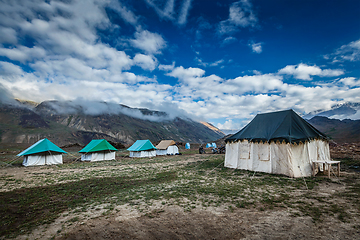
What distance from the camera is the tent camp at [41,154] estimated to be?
59.1 ft

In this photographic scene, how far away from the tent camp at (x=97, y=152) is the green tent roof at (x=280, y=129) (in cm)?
1823

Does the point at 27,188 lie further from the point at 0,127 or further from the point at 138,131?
the point at 138,131

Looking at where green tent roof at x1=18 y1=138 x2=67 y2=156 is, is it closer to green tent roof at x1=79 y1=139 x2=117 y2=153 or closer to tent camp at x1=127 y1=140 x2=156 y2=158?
green tent roof at x1=79 y1=139 x2=117 y2=153

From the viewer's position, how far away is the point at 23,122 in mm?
136375

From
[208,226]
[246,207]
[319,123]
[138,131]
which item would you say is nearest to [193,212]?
[208,226]

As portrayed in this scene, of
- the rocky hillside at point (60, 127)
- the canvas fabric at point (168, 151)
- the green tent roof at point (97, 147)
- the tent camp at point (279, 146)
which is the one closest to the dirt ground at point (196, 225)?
the tent camp at point (279, 146)

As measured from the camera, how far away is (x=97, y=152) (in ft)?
75.3

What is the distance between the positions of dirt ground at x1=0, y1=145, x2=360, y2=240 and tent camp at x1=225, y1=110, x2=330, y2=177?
5629 mm

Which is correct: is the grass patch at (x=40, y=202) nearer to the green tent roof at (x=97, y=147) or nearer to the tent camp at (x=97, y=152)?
the green tent roof at (x=97, y=147)

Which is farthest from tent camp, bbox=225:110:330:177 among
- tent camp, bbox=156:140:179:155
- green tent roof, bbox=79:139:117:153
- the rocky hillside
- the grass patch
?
the rocky hillside

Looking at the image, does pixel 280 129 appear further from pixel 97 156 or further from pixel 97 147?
pixel 97 156

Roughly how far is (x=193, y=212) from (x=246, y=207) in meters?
1.96

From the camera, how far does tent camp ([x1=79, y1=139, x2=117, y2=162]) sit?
73.8 ft

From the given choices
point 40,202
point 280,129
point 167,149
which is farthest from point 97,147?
point 280,129
